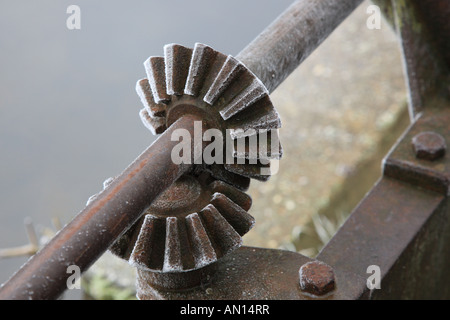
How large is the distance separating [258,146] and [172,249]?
1.17 ft

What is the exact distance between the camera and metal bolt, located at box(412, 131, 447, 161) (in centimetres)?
248

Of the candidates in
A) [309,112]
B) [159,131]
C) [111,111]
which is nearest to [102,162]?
[111,111]

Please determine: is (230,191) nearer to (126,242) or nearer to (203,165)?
(203,165)

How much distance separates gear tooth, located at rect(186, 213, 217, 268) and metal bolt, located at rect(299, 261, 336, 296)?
0.32 m

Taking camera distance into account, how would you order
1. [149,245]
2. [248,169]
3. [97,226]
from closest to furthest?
[97,226], [149,245], [248,169]

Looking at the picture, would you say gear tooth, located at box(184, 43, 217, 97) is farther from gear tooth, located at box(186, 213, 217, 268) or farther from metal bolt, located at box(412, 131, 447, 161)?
metal bolt, located at box(412, 131, 447, 161)

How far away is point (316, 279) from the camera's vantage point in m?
1.74

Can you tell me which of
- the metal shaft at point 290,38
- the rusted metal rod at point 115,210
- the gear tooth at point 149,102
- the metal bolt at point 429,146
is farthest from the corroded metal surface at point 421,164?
the gear tooth at point 149,102

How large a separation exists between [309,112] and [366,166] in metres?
0.70

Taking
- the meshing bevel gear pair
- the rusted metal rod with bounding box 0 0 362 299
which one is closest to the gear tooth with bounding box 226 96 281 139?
the meshing bevel gear pair

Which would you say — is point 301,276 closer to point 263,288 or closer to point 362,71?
point 263,288

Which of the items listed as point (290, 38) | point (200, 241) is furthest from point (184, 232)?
point (290, 38)

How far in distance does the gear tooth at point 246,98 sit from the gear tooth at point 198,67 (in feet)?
0.32

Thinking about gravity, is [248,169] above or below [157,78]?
below
